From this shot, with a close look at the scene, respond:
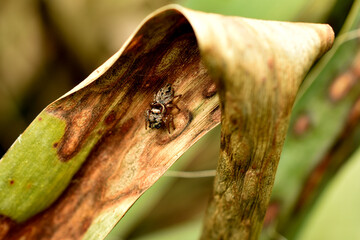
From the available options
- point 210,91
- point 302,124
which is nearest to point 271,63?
point 210,91

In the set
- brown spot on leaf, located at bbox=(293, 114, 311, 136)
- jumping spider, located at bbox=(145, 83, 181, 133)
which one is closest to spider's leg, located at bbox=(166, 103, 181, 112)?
jumping spider, located at bbox=(145, 83, 181, 133)

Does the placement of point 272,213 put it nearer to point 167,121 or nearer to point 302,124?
point 302,124

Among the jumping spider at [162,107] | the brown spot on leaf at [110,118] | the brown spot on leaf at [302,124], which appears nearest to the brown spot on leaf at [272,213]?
the brown spot on leaf at [302,124]

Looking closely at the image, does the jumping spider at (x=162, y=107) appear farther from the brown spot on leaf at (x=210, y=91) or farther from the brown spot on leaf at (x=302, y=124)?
the brown spot on leaf at (x=302, y=124)

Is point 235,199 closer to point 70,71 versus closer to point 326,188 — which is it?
point 326,188

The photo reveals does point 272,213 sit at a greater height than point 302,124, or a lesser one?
lesser

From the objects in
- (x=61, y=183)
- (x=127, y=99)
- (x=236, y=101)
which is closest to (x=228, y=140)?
(x=236, y=101)
